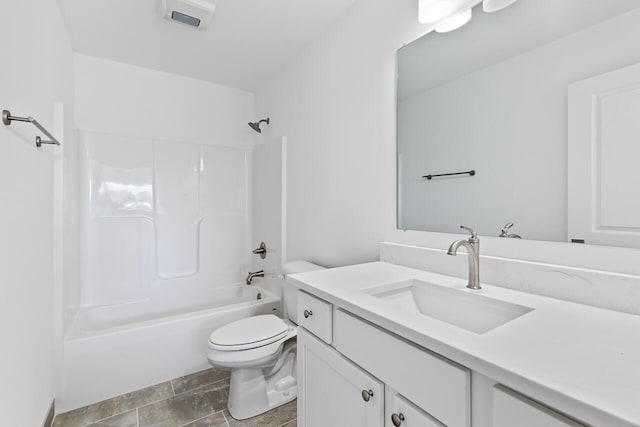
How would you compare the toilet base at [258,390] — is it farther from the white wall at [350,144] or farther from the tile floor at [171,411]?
the white wall at [350,144]

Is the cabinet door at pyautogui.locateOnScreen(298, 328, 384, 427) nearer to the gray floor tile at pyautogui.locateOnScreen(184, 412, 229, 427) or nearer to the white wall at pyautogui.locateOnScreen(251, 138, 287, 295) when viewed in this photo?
the gray floor tile at pyautogui.locateOnScreen(184, 412, 229, 427)

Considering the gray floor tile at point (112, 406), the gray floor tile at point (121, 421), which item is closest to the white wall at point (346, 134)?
the gray floor tile at point (112, 406)

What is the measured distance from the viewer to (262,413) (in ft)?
5.47

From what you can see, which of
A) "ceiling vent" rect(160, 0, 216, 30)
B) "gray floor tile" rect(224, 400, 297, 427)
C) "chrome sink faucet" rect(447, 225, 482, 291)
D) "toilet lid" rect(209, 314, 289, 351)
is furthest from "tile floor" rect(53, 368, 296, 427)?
"ceiling vent" rect(160, 0, 216, 30)

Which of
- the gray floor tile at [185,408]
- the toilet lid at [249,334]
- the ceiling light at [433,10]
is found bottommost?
the gray floor tile at [185,408]

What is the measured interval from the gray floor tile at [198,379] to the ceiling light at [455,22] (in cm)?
240

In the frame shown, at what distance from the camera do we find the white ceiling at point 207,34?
1.75 m

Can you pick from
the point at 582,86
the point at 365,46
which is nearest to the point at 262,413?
the point at 582,86

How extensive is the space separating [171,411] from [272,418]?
0.59 meters

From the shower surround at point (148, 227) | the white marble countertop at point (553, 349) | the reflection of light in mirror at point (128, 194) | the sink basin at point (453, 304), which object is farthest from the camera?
the reflection of light in mirror at point (128, 194)

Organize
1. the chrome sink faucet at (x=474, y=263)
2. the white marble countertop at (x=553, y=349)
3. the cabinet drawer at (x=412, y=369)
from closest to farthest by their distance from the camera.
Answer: the white marble countertop at (x=553, y=349), the cabinet drawer at (x=412, y=369), the chrome sink faucet at (x=474, y=263)

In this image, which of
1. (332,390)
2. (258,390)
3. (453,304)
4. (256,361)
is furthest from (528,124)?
(258,390)

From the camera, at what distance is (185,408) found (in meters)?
1.71

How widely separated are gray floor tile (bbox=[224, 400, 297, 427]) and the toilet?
0.02 meters
